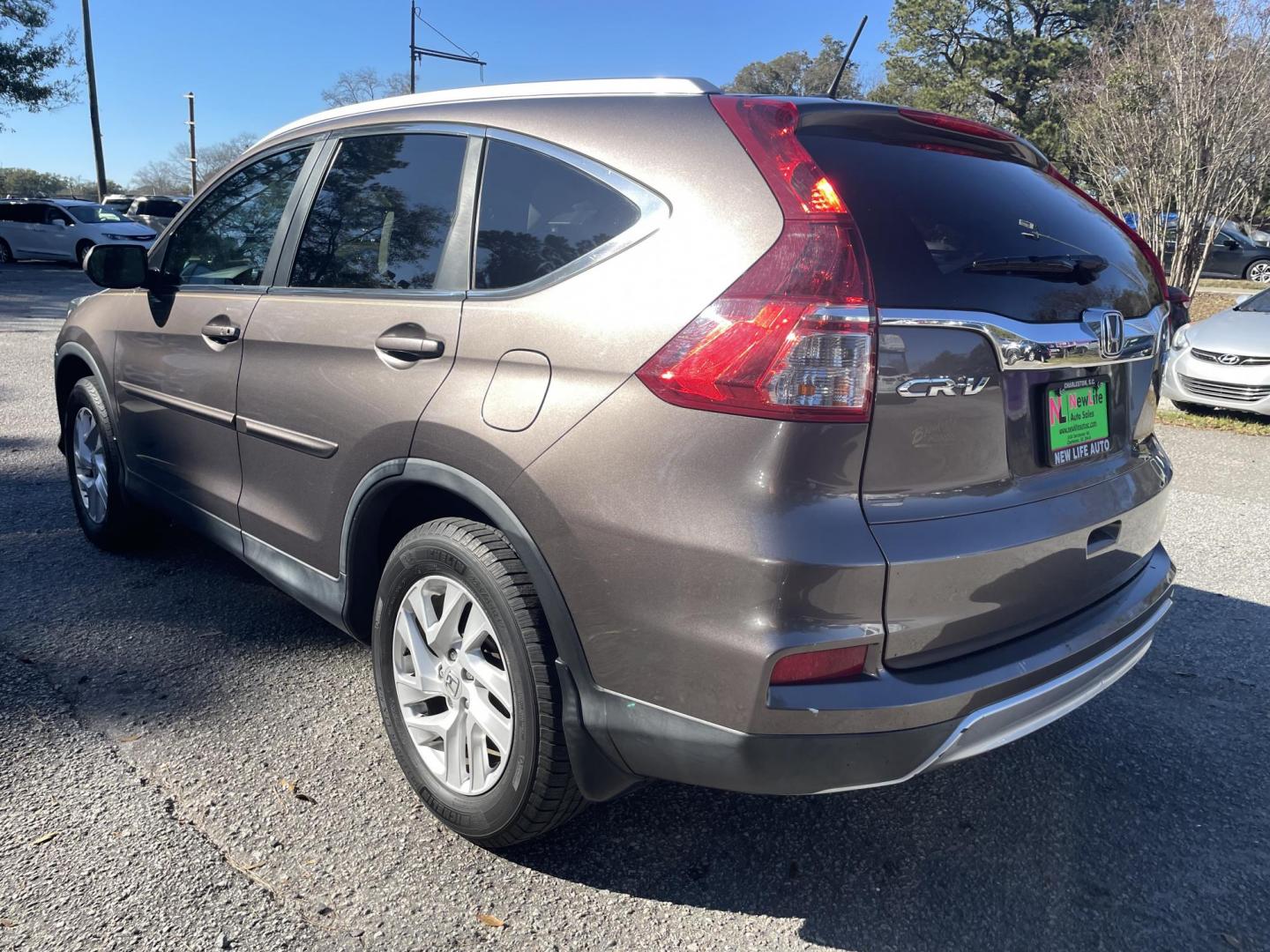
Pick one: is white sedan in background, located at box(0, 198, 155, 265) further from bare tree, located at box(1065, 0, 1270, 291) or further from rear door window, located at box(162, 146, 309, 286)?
rear door window, located at box(162, 146, 309, 286)

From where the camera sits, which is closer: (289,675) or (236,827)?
(236,827)

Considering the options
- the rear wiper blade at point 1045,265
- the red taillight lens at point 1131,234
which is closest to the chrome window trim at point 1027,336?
the rear wiper blade at point 1045,265

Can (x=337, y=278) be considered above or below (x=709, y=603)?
above

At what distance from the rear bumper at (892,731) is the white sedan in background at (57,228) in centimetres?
2576

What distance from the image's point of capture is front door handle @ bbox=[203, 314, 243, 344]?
3.13 m

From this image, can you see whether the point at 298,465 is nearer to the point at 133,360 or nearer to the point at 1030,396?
the point at 133,360

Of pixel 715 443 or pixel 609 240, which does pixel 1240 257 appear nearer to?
pixel 609 240

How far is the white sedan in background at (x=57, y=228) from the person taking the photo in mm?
24203

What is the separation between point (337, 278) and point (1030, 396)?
6.30 feet

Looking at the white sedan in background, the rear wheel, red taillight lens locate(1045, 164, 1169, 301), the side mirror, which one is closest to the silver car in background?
red taillight lens locate(1045, 164, 1169, 301)

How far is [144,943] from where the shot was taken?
6.82 ft

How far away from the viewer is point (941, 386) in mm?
1902

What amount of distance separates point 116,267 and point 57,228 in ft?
81.6

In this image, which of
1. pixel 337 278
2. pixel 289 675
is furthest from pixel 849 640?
pixel 289 675
